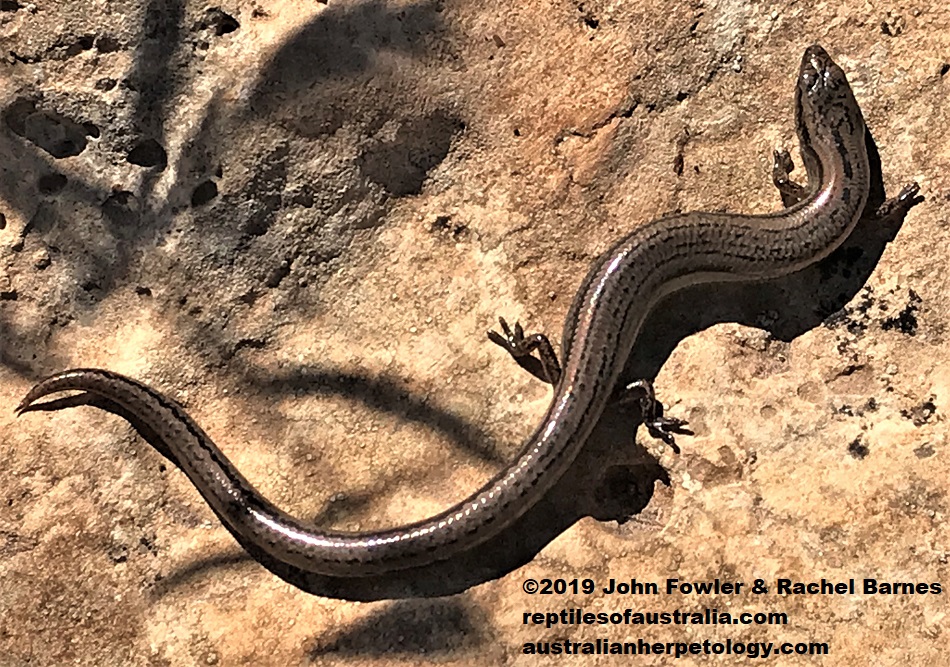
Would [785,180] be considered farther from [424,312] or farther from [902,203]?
[424,312]

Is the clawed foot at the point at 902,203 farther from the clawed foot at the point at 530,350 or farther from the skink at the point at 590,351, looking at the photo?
the clawed foot at the point at 530,350

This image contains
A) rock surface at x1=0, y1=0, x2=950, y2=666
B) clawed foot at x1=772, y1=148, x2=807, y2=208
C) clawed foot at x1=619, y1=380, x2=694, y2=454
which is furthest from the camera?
clawed foot at x1=772, y1=148, x2=807, y2=208

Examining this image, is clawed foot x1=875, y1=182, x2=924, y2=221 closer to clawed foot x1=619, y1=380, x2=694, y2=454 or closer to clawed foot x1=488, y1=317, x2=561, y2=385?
clawed foot x1=619, y1=380, x2=694, y2=454

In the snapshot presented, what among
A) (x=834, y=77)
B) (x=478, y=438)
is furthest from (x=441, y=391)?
(x=834, y=77)

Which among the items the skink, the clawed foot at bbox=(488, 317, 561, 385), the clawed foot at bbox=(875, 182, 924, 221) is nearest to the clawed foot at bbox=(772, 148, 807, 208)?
the skink

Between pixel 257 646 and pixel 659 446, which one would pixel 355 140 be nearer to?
pixel 659 446
